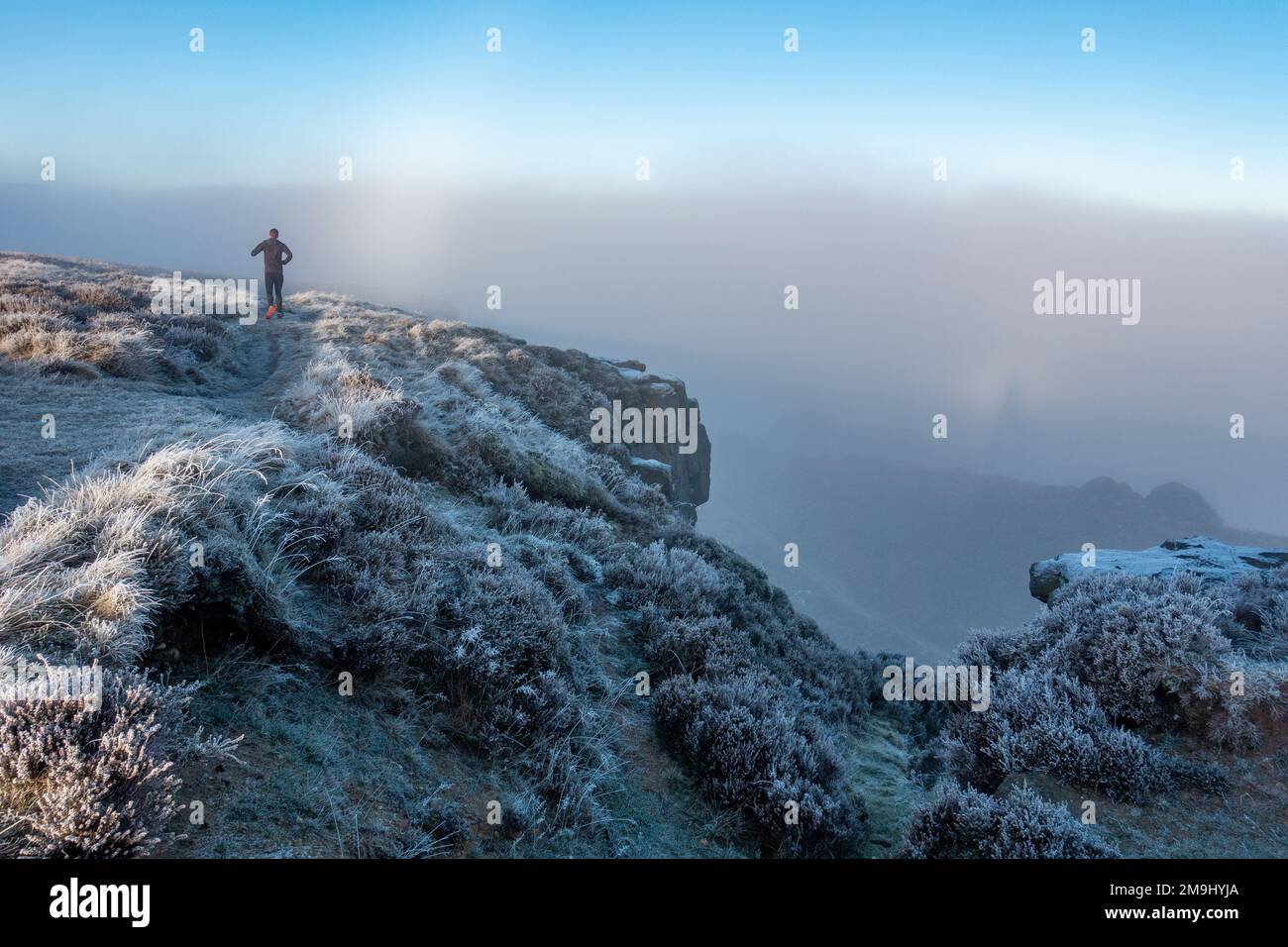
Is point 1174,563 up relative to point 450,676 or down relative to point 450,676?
down

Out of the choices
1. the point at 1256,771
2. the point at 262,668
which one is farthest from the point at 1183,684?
the point at 262,668

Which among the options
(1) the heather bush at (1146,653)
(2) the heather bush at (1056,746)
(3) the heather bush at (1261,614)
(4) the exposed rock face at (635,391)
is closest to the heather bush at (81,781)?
(2) the heather bush at (1056,746)

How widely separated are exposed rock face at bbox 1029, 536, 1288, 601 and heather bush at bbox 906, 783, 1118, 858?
639 centimetres

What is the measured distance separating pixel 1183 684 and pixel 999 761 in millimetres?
2114

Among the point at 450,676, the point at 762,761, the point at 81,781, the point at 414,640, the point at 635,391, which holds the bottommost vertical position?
the point at 762,761

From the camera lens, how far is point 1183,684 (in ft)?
21.7

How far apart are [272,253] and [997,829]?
23.4m

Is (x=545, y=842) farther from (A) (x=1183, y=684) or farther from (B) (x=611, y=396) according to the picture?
(B) (x=611, y=396)

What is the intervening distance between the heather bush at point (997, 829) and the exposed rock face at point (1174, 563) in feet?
21.0

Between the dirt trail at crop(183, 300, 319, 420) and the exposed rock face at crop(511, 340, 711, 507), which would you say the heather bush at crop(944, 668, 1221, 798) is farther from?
the exposed rock face at crop(511, 340, 711, 507)

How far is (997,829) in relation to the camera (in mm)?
5109

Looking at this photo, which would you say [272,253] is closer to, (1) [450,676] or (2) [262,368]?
(2) [262,368]

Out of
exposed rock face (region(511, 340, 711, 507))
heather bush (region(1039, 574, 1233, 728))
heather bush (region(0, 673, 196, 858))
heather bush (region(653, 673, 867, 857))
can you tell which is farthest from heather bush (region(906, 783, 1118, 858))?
exposed rock face (region(511, 340, 711, 507))

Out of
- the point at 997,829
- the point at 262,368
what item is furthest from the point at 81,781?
the point at 262,368
